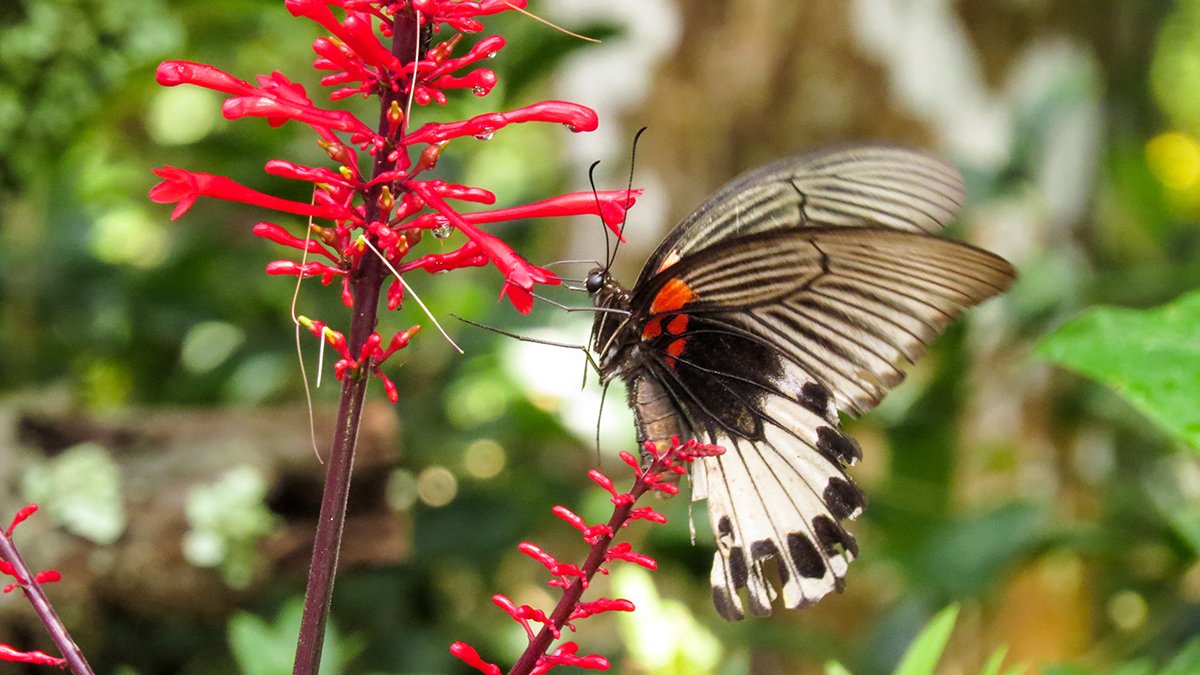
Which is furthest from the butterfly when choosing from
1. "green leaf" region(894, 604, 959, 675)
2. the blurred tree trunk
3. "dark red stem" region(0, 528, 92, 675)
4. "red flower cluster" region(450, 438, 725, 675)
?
the blurred tree trunk

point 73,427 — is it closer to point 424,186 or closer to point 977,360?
point 424,186

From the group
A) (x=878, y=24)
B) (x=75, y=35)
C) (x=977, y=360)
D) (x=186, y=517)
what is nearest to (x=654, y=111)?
(x=878, y=24)

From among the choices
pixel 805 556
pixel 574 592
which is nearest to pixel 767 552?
pixel 805 556

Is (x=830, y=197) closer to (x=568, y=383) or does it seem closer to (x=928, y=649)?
(x=928, y=649)

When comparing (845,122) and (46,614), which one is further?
(845,122)

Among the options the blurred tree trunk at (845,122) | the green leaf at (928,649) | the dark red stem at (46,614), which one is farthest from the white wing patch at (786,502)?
the blurred tree trunk at (845,122)

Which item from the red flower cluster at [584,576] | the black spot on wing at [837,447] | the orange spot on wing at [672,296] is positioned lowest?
the black spot on wing at [837,447]

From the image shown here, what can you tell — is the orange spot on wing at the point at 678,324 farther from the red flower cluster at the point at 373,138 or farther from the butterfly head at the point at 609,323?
the red flower cluster at the point at 373,138
